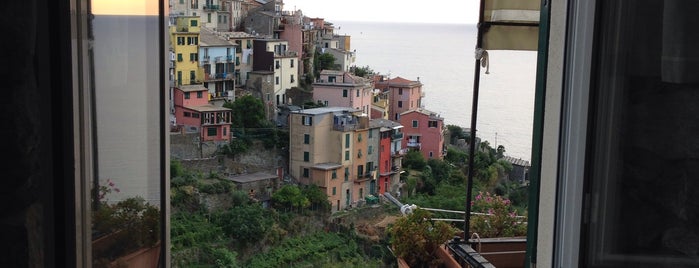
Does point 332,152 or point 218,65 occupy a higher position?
point 218,65

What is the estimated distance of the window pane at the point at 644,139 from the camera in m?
0.99

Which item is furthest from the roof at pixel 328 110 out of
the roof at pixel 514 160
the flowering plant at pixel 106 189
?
the flowering plant at pixel 106 189

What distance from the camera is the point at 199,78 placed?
1033 inches

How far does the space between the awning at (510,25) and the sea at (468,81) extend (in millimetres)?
83

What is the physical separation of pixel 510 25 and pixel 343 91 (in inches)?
969

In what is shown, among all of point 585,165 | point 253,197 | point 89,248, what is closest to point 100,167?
point 89,248

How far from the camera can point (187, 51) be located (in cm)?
2602

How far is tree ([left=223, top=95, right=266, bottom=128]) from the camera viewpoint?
2559cm

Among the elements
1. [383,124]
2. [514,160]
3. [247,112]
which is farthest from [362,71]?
[514,160]

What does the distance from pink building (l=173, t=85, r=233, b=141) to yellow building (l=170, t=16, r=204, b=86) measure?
1158mm

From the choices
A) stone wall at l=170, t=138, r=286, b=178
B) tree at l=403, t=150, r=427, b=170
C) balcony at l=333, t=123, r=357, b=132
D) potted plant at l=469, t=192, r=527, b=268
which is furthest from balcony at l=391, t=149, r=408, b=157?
potted plant at l=469, t=192, r=527, b=268

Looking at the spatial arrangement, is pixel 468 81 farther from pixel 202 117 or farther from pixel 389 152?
pixel 202 117

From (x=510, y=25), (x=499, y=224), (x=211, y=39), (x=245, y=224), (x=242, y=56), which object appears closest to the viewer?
(x=510, y=25)

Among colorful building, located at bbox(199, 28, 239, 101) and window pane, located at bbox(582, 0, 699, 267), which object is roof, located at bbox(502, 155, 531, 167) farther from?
colorful building, located at bbox(199, 28, 239, 101)
